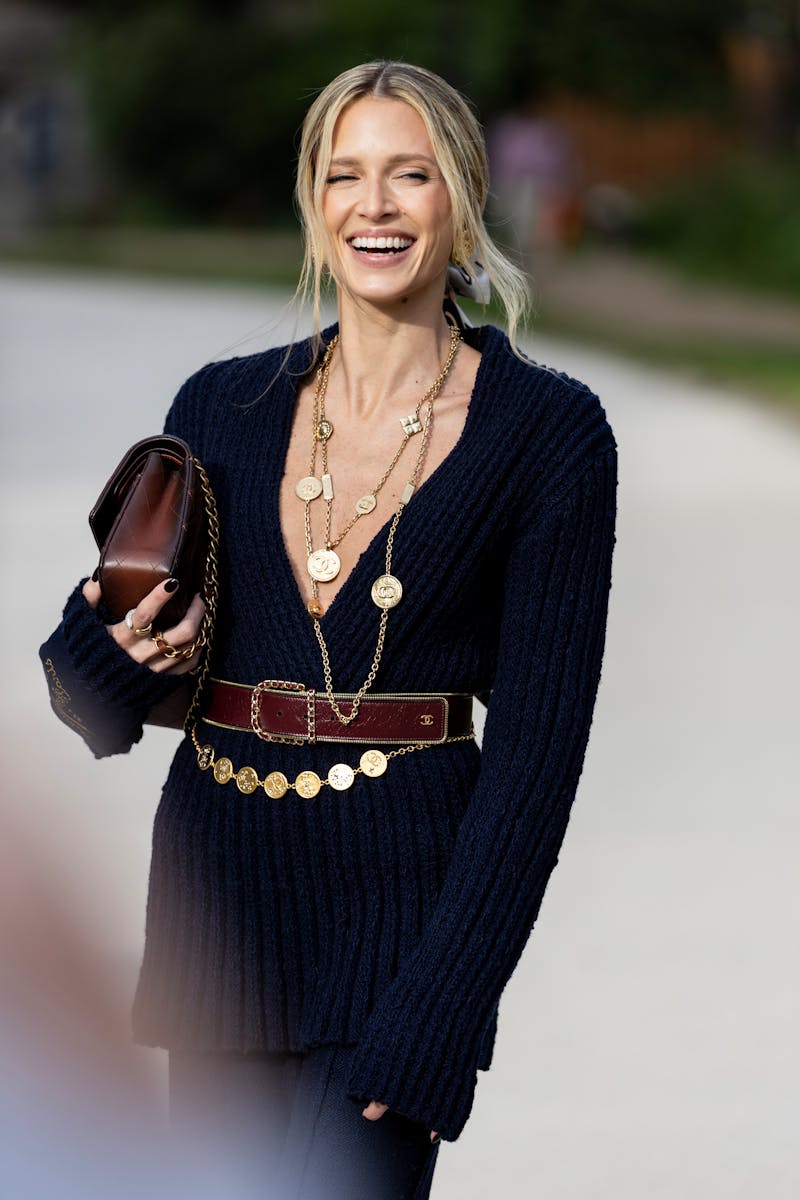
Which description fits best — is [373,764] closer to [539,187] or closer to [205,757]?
[205,757]

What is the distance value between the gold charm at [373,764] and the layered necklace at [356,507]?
0.05 meters

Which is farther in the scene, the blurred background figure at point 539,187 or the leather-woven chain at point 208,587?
the blurred background figure at point 539,187

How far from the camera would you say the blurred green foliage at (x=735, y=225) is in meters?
28.2

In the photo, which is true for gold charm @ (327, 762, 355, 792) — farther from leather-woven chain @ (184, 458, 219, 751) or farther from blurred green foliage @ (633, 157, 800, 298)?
blurred green foliage @ (633, 157, 800, 298)

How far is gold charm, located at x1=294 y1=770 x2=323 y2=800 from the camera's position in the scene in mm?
2383

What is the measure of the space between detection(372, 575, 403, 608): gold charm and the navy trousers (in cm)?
49

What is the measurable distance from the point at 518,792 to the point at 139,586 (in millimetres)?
468

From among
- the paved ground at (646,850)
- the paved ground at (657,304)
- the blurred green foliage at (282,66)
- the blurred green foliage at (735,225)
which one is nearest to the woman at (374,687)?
the paved ground at (646,850)

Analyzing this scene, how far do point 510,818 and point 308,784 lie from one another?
24 cm

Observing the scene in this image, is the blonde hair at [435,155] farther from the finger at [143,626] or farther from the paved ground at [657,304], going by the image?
the paved ground at [657,304]

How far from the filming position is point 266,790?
94.4 inches

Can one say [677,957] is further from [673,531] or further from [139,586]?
[673,531]

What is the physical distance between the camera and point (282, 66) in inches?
1773

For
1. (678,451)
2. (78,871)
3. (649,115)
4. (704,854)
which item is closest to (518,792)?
(78,871)
